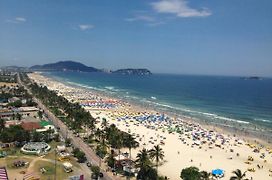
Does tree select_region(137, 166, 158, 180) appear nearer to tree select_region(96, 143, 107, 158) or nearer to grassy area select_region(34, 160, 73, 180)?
grassy area select_region(34, 160, 73, 180)

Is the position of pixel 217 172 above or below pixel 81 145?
below

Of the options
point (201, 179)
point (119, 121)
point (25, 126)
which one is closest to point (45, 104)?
point (119, 121)

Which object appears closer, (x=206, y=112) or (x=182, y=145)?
(x=182, y=145)

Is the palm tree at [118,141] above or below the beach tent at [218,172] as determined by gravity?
above

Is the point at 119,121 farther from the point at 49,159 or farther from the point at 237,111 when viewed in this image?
the point at 237,111

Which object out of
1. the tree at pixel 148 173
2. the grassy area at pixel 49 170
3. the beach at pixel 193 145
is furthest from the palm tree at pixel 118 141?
the tree at pixel 148 173

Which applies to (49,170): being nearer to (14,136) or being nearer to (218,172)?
(14,136)

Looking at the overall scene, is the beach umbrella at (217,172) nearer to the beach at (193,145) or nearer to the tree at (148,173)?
the beach at (193,145)

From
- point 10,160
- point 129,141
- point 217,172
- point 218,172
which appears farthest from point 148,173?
point 10,160
